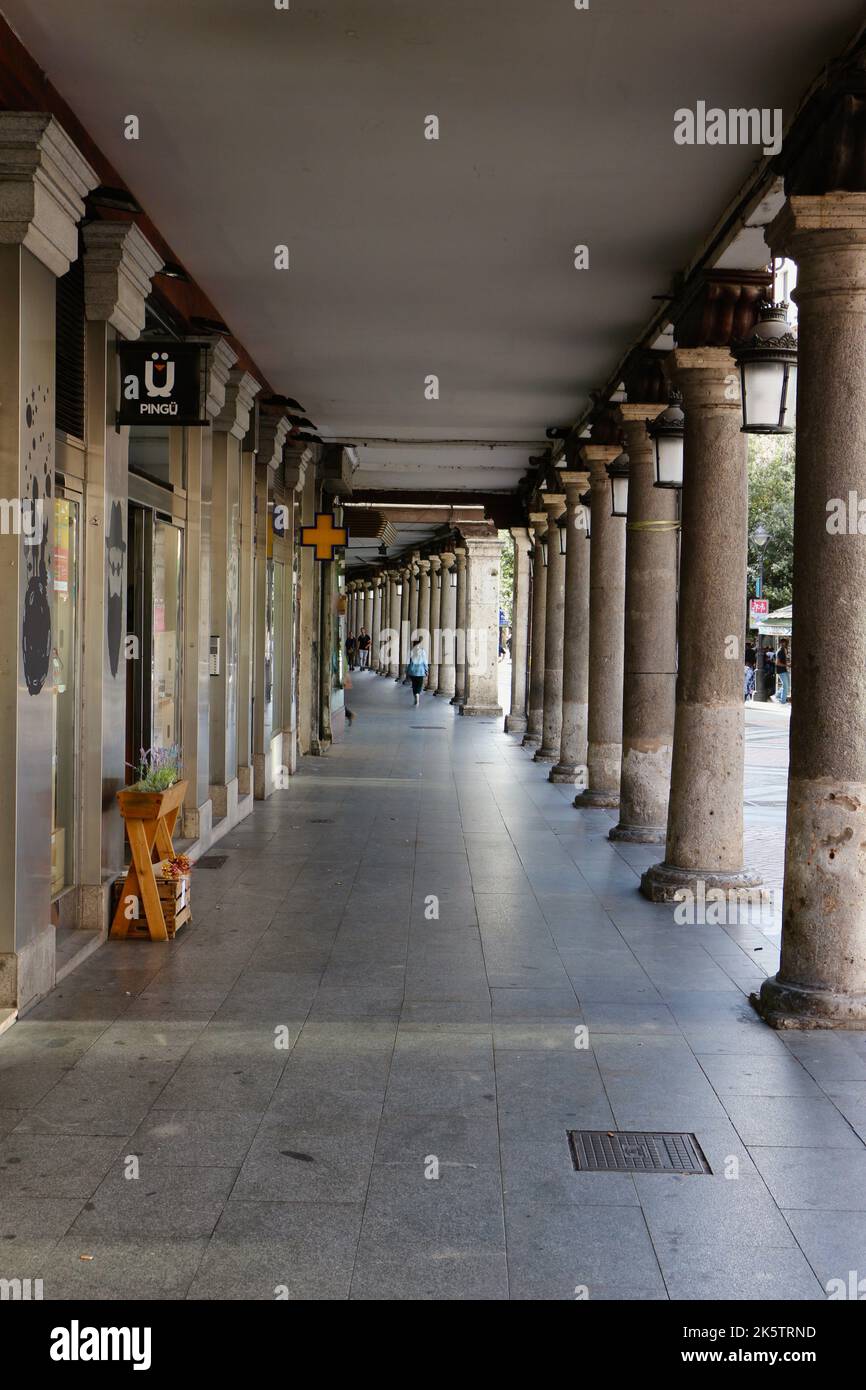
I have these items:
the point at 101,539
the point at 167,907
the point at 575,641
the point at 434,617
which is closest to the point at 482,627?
the point at 434,617

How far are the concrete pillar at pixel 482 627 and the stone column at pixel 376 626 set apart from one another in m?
28.8

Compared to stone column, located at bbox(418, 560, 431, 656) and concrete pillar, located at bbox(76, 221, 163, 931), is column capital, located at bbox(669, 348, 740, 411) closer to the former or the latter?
concrete pillar, located at bbox(76, 221, 163, 931)

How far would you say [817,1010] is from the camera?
601cm

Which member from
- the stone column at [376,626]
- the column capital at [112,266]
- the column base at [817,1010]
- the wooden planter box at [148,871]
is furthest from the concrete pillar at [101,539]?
the stone column at [376,626]

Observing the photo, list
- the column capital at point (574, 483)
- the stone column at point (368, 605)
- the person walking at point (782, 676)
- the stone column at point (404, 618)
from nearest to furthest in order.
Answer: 1. the column capital at point (574, 483)
2. the person walking at point (782, 676)
3. the stone column at point (404, 618)
4. the stone column at point (368, 605)

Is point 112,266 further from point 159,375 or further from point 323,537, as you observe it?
point 323,537

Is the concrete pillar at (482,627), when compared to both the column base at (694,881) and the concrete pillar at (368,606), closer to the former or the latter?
the column base at (694,881)

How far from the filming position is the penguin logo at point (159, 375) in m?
7.55

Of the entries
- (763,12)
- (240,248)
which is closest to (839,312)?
(763,12)

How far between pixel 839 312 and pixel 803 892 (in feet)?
8.30

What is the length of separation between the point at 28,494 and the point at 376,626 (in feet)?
189

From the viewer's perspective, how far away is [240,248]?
28.8 ft

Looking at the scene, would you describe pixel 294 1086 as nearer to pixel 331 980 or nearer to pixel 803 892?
pixel 331 980

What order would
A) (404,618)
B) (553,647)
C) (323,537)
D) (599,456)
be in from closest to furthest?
(599,456) → (323,537) → (553,647) → (404,618)
